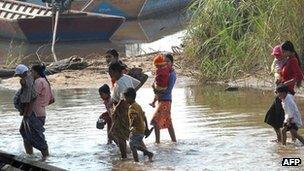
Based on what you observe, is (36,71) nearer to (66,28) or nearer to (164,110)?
(164,110)

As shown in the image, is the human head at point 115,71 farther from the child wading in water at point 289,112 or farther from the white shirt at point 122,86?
the child wading in water at point 289,112

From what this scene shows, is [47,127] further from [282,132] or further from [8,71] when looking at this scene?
[8,71]

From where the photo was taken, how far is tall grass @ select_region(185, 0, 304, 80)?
44.5 feet

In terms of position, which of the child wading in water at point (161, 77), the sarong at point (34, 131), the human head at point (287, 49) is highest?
the human head at point (287, 49)

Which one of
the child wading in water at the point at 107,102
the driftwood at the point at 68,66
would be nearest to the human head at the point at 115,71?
the child wading in water at the point at 107,102

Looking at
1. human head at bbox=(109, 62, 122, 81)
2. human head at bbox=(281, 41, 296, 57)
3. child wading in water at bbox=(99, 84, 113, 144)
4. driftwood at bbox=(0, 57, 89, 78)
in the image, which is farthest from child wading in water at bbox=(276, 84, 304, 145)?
driftwood at bbox=(0, 57, 89, 78)

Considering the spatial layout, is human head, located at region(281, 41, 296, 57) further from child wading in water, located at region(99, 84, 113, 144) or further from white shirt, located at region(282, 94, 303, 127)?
child wading in water, located at region(99, 84, 113, 144)

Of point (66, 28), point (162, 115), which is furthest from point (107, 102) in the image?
point (66, 28)

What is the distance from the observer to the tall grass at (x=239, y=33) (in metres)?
13.6

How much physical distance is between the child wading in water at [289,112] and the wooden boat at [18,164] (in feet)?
10.7

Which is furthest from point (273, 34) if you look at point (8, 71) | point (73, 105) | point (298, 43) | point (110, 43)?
point (110, 43)

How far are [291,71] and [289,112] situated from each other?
21.7 inches

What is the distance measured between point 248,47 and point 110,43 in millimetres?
13948

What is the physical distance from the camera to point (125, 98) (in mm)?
8922
